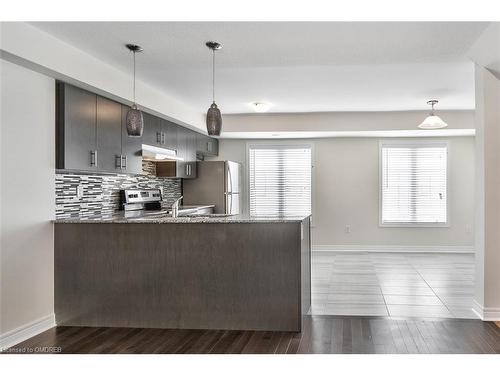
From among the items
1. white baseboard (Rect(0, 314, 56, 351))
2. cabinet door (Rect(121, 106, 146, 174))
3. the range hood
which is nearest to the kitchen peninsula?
white baseboard (Rect(0, 314, 56, 351))

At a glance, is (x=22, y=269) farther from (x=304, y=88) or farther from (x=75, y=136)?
(x=304, y=88)

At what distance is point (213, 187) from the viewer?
757 cm

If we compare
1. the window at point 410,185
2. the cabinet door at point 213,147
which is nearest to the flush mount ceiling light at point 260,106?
the cabinet door at point 213,147

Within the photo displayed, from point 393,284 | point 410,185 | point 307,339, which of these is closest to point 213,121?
point 307,339

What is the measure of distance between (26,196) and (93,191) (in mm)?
1434

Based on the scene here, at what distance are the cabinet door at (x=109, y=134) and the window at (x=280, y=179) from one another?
13.4 ft

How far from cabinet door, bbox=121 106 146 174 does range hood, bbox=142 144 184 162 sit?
99 millimetres

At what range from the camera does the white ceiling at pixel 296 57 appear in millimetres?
3473

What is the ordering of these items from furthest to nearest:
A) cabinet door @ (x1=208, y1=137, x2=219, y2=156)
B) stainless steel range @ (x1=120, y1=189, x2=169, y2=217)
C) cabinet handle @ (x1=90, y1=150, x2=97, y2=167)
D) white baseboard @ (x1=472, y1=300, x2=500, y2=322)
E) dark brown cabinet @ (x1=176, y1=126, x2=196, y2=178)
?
cabinet door @ (x1=208, y1=137, x2=219, y2=156) → dark brown cabinet @ (x1=176, y1=126, x2=196, y2=178) → stainless steel range @ (x1=120, y1=189, x2=169, y2=217) → cabinet handle @ (x1=90, y1=150, x2=97, y2=167) → white baseboard @ (x1=472, y1=300, x2=500, y2=322)

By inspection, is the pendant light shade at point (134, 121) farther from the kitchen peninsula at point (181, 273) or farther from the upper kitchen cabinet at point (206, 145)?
the upper kitchen cabinet at point (206, 145)

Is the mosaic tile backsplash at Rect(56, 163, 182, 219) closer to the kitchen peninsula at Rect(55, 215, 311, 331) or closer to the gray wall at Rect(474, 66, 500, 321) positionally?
the kitchen peninsula at Rect(55, 215, 311, 331)

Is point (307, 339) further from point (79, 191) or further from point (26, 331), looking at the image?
point (79, 191)

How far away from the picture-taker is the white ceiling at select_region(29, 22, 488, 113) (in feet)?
11.4
